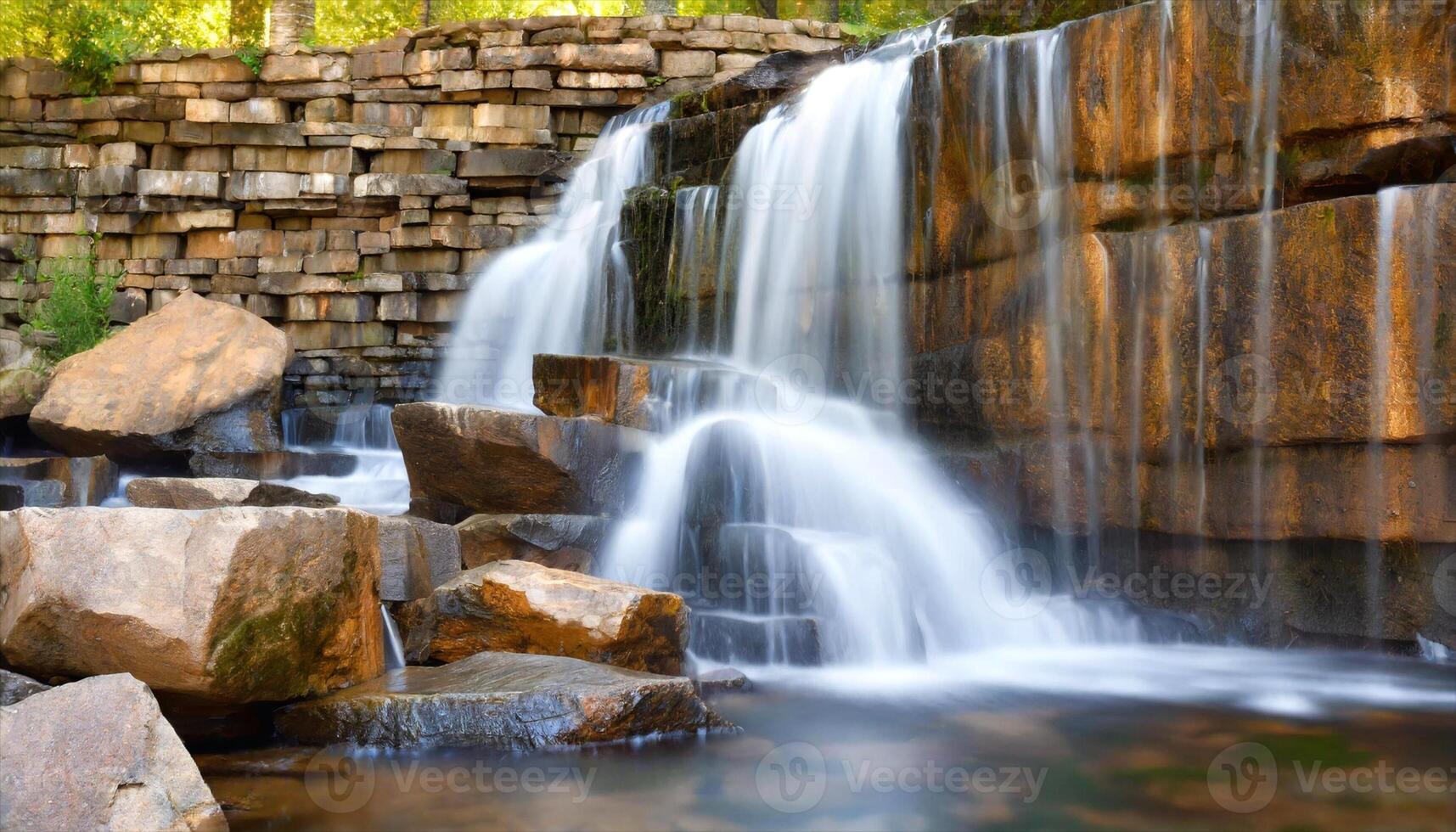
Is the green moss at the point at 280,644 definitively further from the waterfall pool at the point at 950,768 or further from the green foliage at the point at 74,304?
the green foliage at the point at 74,304

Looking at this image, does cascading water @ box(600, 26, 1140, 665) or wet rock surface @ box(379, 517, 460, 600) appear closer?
wet rock surface @ box(379, 517, 460, 600)

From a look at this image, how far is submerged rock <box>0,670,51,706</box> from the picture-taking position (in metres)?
3.67

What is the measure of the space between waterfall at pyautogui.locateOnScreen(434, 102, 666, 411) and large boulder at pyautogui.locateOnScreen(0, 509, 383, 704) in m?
5.81

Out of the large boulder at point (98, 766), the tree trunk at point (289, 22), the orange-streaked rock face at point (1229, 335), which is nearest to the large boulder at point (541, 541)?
the orange-streaked rock face at point (1229, 335)

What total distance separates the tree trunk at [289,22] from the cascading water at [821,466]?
8.27 meters

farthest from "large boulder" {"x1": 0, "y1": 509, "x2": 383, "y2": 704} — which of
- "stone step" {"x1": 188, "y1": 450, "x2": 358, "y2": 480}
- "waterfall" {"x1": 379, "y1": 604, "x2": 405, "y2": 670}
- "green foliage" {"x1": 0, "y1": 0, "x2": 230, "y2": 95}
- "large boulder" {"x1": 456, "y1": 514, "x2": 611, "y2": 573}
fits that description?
"green foliage" {"x1": 0, "y1": 0, "x2": 230, "y2": 95}

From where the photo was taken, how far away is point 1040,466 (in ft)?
21.0

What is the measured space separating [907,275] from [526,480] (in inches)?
111

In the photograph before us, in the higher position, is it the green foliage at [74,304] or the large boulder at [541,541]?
the green foliage at [74,304]

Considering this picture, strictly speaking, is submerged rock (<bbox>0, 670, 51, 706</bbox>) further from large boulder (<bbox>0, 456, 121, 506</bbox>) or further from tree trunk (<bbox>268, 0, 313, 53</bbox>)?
tree trunk (<bbox>268, 0, 313, 53</bbox>)

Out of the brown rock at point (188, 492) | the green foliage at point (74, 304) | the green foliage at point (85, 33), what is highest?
the green foliage at point (85, 33)

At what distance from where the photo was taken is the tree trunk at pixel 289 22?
14208 millimetres

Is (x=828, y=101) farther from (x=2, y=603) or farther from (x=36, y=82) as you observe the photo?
(x=36, y=82)

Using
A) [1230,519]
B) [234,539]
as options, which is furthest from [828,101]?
[234,539]
